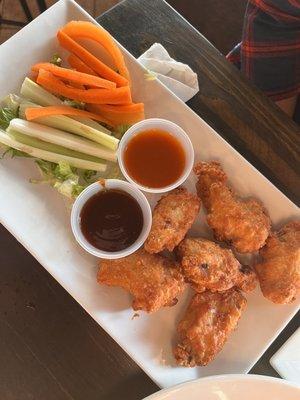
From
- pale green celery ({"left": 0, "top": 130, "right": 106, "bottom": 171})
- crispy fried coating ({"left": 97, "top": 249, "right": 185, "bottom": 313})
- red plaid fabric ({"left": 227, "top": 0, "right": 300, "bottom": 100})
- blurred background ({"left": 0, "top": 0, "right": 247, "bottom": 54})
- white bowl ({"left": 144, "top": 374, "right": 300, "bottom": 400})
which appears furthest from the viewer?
blurred background ({"left": 0, "top": 0, "right": 247, "bottom": 54})

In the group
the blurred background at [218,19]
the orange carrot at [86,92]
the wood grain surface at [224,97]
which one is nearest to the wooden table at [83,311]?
the wood grain surface at [224,97]

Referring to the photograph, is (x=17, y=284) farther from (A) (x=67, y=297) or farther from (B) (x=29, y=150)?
(B) (x=29, y=150)

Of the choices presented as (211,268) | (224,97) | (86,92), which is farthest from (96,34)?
(211,268)

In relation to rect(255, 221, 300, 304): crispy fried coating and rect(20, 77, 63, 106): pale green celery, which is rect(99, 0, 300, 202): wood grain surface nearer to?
rect(255, 221, 300, 304): crispy fried coating

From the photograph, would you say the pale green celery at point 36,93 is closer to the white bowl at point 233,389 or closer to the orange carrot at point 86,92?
the orange carrot at point 86,92

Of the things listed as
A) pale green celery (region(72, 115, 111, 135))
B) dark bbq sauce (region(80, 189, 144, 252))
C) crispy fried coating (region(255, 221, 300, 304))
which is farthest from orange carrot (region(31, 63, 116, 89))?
crispy fried coating (region(255, 221, 300, 304))

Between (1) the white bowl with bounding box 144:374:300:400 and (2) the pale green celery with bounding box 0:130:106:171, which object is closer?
(1) the white bowl with bounding box 144:374:300:400

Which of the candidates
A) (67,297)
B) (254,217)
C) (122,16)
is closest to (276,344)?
(254,217)
